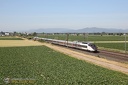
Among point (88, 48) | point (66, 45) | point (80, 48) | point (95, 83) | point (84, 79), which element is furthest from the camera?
point (66, 45)

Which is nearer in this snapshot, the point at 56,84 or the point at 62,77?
the point at 56,84

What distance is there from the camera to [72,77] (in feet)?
89.7

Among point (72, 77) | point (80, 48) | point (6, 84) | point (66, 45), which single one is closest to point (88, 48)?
point (80, 48)

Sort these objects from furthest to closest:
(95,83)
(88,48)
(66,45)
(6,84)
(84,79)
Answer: (66,45) → (88,48) → (84,79) → (95,83) → (6,84)

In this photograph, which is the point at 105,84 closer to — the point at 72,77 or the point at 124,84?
the point at 124,84

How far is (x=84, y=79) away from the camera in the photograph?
86.5 feet

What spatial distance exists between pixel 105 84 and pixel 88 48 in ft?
170

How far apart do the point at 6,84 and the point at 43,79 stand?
4295mm

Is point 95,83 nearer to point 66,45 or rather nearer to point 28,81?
point 28,81

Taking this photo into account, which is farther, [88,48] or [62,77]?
[88,48]

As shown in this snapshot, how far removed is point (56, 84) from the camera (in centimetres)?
2361

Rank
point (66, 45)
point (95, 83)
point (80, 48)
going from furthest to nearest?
point (66, 45) → point (80, 48) → point (95, 83)

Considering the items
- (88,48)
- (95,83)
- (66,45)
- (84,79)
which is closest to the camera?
(95,83)

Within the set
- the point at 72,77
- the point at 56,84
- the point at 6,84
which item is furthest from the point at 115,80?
the point at 6,84
